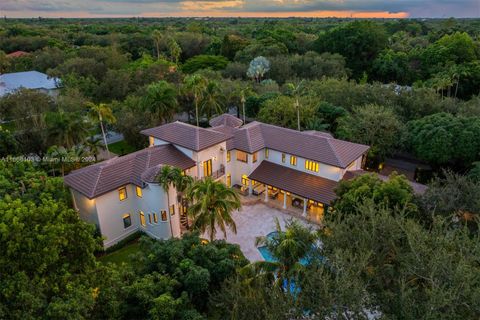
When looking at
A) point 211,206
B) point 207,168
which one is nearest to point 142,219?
point 207,168

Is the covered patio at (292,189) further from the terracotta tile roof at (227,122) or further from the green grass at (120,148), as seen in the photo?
the green grass at (120,148)

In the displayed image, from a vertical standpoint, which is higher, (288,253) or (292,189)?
(288,253)

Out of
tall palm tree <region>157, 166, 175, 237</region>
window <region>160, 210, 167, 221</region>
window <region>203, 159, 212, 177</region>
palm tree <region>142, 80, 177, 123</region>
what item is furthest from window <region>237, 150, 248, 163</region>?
palm tree <region>142, 80, 177, 123</region>

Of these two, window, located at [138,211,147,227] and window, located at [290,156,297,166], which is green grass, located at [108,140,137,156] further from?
window, located at [290,156,297,166]

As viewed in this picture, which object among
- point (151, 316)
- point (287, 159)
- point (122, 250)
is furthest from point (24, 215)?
point (287, 159)

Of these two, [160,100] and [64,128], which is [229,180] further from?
[64,128]

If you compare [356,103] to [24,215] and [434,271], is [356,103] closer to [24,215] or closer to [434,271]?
[434,271]
